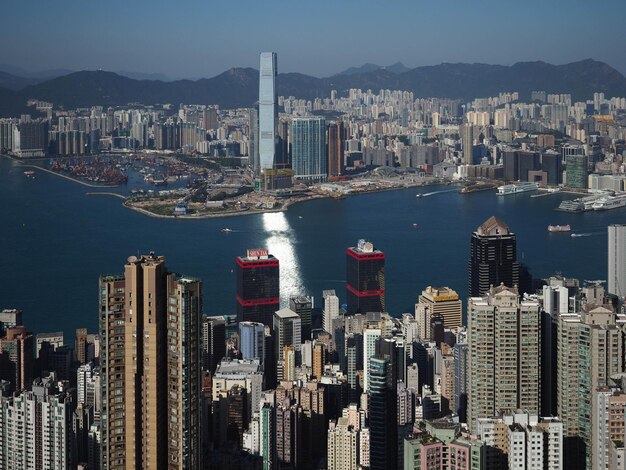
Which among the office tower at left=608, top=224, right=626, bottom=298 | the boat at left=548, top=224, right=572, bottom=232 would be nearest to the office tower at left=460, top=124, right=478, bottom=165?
the boat at left=548, top=224, right=572, bottom=232

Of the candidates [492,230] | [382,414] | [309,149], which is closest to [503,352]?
[382,414]

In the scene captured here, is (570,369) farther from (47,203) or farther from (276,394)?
(47,203)

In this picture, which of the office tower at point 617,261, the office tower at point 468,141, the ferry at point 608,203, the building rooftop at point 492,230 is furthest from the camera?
the office tower at point 468,141

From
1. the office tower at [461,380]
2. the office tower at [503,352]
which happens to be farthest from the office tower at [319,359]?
the office tower at [503,352]

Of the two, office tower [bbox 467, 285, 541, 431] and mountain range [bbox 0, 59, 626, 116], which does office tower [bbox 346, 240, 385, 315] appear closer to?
office tower [bbox 467, 285, 541, 431]

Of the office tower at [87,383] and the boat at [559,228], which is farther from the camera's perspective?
the boat at [559,228]

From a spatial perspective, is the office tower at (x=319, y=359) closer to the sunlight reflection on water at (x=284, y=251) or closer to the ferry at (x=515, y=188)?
the sunlight reflection on water at (x=284, y=251)
